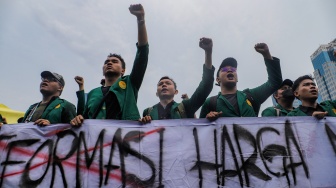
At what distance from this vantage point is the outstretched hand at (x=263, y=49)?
358cm

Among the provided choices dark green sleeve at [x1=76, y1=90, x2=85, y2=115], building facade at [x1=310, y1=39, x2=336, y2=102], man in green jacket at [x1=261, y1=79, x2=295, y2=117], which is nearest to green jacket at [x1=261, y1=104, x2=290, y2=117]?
man in green jacket at [x1=261, y1=79, x2=295, y2=117]

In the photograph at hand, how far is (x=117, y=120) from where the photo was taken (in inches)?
118

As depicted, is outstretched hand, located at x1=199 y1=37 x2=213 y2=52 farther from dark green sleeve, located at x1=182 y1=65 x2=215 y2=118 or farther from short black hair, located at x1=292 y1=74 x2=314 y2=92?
short black hair, located at x1=292 y1=74 x2=314 y2=92

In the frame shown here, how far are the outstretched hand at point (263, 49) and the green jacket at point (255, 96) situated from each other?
68 mm

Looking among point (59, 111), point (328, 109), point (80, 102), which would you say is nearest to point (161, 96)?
point (80, 102)

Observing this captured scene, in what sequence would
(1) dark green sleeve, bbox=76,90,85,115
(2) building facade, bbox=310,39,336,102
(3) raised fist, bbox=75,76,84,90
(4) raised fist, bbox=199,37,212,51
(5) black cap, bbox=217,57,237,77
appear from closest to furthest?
(4) raised fist, bbox=199,37,212,51 → (5) black cap, bbox=217,57,237,77 → (1) dark green sleeve, bbox=76,90,85,115 → (3) raised fist, bbox=75,76,84,90 → (2) building facade, bbox=310,39,336,102

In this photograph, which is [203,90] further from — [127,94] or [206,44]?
[127,94]

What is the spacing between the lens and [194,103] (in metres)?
3.92

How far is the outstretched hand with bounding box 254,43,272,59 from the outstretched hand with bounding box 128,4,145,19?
160cm

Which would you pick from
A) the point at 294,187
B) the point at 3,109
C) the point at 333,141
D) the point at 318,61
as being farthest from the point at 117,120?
the point at 318,61

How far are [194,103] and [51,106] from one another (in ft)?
6.61

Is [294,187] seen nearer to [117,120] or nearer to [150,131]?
[150,131]

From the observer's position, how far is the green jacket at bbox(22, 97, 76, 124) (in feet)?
11.7

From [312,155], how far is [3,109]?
5.77 m
